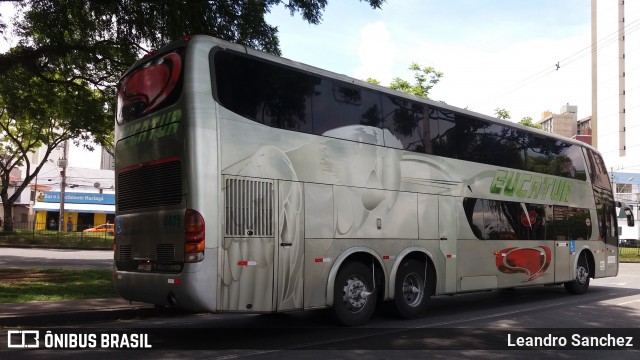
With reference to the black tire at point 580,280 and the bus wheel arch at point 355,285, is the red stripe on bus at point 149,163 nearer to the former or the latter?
the bus wheel arch at point 355,285

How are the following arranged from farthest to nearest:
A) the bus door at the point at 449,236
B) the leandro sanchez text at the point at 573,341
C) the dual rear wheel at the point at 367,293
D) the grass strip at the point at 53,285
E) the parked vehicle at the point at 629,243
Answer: the parked vehicle at the point at 629,243
the grass strip at the point at 53,285
the bus door at the point at 449,236
the dual rear wheel at the point at 367,293
the leandro sanchez text at the point at 573,341

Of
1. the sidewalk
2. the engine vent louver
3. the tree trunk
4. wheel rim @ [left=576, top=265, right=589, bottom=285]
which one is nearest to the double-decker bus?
the engine vent louver

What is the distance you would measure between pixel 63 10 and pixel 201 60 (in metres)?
6.42

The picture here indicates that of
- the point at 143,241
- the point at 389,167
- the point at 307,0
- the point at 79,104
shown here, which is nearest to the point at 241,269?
the point at 143,241

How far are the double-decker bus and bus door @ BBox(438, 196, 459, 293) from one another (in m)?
0.03

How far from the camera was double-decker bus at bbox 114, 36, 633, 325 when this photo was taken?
6645mm

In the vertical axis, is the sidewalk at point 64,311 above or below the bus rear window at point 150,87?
below

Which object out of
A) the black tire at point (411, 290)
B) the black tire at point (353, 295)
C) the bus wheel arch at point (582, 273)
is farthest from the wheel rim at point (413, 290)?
the bus wheel arch at point (582, 273)

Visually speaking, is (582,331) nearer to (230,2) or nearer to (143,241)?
(143,241)

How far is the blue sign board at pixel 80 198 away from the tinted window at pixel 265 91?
52582mm

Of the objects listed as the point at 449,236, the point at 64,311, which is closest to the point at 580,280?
the point at 449,236

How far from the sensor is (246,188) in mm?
6945

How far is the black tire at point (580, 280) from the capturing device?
13523mm

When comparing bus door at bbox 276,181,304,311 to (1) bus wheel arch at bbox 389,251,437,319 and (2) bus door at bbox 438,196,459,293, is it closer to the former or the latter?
(1) bus wheel arch at bbox 389,251,437,319
